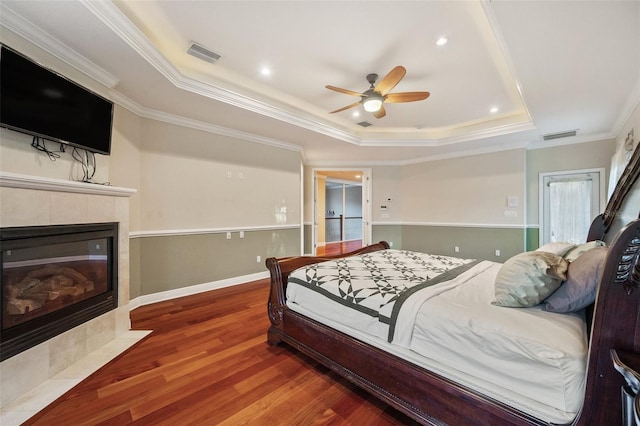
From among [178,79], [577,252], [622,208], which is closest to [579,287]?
[577,252]

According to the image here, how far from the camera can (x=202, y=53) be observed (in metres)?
2.64

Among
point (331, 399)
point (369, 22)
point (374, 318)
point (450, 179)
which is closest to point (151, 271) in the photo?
point (331, 399)

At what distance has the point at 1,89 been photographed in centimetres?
177

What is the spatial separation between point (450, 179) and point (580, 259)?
4.64 metres

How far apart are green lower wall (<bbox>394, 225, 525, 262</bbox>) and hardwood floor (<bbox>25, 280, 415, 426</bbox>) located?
458 centimetres

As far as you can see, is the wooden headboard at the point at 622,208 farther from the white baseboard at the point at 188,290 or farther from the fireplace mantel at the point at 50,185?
the white baseboard at the point at 188,290

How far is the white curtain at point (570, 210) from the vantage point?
4.52 meters

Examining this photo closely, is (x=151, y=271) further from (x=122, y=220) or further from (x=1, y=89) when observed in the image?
(x=1, y=89)

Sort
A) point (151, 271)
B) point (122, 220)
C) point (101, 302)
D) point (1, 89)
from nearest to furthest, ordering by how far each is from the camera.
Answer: point (1, 89)
point (101, 302)
point (122, 220)
point (151, 271)

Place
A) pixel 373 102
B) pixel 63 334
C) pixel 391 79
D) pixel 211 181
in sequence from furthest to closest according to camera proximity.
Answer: pixel 211 181, pixel 373 102, pixel 391 79, pixel 63 334

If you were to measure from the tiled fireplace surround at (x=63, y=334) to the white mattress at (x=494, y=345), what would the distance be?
2.14 metres

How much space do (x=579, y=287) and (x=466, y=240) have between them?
4.59 meters

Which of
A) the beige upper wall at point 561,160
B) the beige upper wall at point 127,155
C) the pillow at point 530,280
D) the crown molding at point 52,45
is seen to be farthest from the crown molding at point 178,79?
the beige upper wall at point 561,160

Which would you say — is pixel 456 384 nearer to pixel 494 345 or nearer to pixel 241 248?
pixel 494 345
